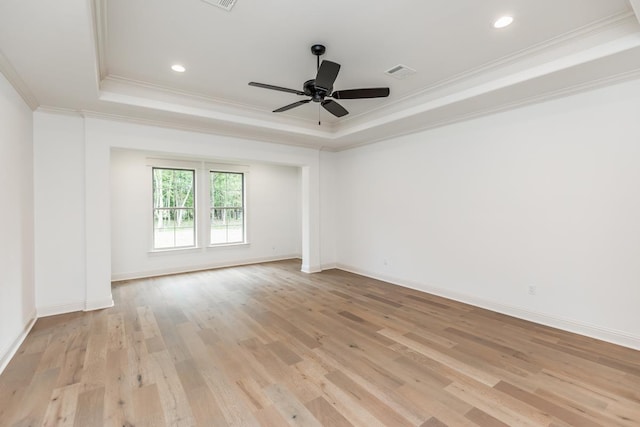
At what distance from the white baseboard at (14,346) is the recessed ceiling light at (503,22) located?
5.19 m

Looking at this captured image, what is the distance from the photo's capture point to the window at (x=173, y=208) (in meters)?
6.12

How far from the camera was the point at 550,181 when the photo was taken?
346 cm

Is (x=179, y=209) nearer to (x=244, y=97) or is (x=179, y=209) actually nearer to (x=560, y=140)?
(x=244, y=97)

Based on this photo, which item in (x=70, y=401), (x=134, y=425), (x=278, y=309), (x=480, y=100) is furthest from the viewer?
(x=278, y=309)

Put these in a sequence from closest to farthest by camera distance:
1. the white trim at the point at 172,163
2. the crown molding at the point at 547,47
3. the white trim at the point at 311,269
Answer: the crown molding at the point at 547,47 → the white trim at the point at 172,163 → the white trim at the point at 311,269

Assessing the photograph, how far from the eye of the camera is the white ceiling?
2.32m

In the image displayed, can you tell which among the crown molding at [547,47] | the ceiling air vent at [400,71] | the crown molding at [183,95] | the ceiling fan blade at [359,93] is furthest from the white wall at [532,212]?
the crown molding at [183,95]

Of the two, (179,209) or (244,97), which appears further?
(179,209)

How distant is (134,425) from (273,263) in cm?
542

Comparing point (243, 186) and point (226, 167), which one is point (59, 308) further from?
Answer: point (243, 186)

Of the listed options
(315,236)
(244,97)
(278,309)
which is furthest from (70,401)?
(315,236)

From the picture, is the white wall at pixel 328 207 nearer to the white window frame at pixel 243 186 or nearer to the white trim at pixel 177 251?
the white window frame at pixel 243 186

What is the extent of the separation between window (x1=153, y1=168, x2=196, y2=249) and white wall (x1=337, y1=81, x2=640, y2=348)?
430 cm

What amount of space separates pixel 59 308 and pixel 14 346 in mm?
1111
